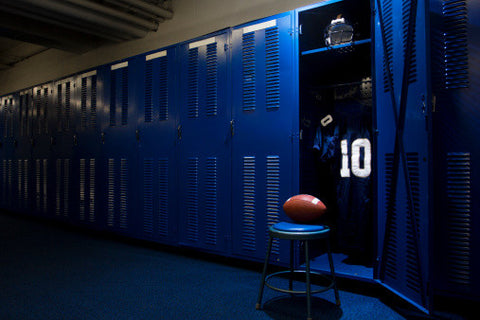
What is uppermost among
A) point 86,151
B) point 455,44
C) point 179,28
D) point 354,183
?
point 179,28

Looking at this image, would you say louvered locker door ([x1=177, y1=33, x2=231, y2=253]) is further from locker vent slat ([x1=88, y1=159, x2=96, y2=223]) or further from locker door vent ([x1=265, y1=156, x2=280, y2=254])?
locker vent slat ([x1=88, y1=159, x2=96, y2=223])

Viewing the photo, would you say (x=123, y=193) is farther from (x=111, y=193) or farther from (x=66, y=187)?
(x=66, y=187)

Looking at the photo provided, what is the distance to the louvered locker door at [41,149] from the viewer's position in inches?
211

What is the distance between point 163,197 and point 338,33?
2384mm

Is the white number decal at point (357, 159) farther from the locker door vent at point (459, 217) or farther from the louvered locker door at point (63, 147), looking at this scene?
the louvered locker door at point (63, 147)

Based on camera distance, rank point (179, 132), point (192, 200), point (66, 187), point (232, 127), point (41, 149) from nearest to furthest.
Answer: point (232, 127)
point (192, 200)
point (179, 132)
point (66, 187)
point (41, 149)

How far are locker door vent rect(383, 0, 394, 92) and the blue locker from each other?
0.88ft

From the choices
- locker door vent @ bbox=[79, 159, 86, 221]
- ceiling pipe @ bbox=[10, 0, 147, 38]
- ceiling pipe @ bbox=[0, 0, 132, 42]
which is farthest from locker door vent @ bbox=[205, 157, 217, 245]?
ceiling pipe @ bbox=[0, 0, 132, 42]

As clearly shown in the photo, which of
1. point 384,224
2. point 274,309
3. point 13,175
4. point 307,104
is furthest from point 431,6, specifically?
point 13,175

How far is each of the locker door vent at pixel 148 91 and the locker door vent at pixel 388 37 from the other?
2498 millimetres

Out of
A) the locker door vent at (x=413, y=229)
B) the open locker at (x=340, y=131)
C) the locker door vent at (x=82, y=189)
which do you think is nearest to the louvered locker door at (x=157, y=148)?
the locker door vent at (x=82, y=189)

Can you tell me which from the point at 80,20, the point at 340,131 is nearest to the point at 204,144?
the point at 340,131

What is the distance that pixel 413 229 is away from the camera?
6.91 feet

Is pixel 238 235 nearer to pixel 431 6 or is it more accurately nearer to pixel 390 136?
pixel 390 136
